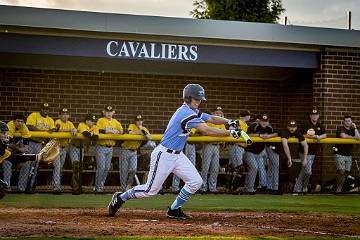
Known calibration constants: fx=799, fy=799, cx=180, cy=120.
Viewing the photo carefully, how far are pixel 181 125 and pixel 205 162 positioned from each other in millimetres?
5489

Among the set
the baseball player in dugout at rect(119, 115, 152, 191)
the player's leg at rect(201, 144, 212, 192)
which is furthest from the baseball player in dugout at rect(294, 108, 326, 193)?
the baseball player in dugout at rect(119, 115, 152, 191)

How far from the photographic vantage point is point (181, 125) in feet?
33.9

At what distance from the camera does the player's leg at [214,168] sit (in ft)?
51.7

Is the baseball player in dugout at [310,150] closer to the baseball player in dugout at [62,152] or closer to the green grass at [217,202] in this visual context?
the green grass at [217,202]

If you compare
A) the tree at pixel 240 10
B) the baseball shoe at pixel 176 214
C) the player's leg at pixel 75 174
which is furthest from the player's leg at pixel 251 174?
the tree at pixel 240 10

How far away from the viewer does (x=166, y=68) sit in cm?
1938

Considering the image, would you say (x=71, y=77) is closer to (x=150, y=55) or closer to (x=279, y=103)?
(x=150, y=55)

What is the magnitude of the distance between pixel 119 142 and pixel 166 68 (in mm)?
4167

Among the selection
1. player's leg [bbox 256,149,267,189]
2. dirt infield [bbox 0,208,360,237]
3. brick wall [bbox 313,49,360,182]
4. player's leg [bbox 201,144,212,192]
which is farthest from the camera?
brick wall [bbox 313,49,360,182]

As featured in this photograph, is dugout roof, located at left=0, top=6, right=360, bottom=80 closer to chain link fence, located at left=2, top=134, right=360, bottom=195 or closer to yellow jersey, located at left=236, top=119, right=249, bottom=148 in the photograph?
yellow jersey, located at left=236, top=119, right=249, bottom=148

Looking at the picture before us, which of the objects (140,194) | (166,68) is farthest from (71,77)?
(140,194)

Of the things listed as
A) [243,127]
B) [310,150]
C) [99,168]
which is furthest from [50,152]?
[310,150]

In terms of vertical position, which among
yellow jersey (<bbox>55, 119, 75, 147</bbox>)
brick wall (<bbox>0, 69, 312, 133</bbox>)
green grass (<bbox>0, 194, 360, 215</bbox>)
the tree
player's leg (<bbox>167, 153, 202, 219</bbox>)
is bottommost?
green grass (<bbox>0, 194, 360, 215</bbox>)

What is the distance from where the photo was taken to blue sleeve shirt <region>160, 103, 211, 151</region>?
Result: 1032 cm
